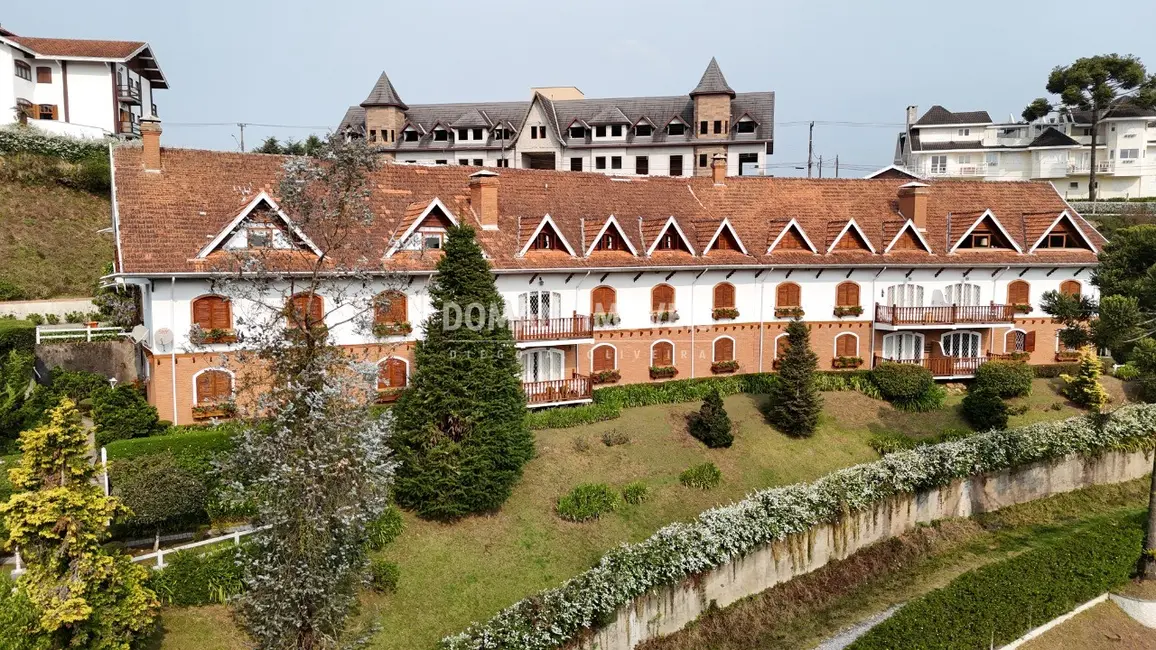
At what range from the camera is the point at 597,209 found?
3638cm

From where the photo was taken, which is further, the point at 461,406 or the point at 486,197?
the point at 486,197

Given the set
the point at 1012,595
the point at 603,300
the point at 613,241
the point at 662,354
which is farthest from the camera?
the point at 662,354

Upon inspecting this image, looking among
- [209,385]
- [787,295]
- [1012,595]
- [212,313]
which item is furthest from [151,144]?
[1012,595]

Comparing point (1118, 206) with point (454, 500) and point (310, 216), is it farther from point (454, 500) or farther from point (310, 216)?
point (310, 216)

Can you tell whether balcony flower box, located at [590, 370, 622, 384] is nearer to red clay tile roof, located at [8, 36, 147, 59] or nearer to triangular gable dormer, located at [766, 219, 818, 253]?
triangular gable dormer, located at [766, 219, 818, 253]

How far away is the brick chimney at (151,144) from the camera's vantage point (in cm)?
2841

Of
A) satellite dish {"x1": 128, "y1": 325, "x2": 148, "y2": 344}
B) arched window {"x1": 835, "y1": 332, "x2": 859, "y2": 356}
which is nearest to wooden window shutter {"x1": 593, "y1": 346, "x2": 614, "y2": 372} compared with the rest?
arched window {"x1": 835, "y1": 332, "x2": 859, "y2": 356}

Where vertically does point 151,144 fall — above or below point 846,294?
above

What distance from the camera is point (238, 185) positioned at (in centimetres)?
2998

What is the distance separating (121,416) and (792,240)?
28461 millimetres

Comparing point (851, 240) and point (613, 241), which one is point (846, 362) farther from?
point (613, 241)

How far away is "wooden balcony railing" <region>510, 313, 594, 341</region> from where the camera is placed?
3119 centimetres

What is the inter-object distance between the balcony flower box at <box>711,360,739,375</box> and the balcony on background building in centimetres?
647

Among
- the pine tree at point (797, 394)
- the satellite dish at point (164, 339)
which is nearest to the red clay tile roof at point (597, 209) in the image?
the satellite dish at point (164, 339)
